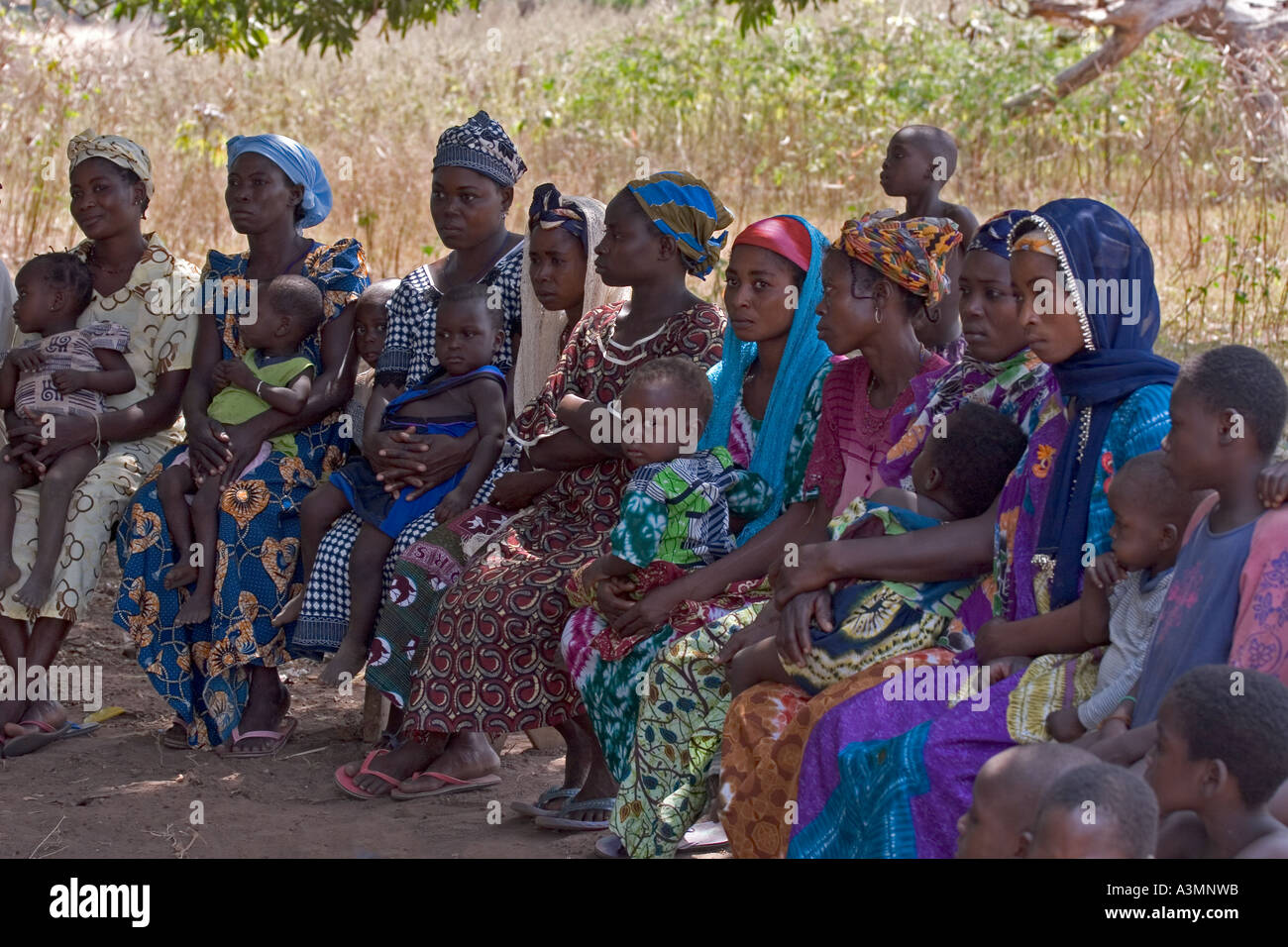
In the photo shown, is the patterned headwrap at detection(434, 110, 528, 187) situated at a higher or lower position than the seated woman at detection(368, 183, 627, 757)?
higher

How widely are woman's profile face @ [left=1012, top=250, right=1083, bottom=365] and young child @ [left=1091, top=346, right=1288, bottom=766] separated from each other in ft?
1.31

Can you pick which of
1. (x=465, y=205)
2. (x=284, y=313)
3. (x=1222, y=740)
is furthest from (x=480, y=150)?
(x=1222, y=740)

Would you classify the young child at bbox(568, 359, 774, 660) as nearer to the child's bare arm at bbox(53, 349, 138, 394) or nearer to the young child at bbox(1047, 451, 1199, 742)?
the young child at bbox(1047, 451, 1199, 742)

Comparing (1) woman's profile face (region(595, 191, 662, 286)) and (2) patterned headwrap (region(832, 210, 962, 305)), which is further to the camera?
(1) woman's profile face (region(595, 191, 662, 286))

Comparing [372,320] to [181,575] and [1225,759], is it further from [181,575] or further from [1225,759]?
[1225,759]

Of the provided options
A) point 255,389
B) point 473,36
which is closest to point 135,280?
point 255,389

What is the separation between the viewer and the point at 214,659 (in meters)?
4.93

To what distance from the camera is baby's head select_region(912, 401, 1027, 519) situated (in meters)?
3.38

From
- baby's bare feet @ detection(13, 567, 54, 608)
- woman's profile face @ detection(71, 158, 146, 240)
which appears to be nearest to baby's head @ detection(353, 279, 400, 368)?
woman's profile face @ detection(71, 158, 146, 240)

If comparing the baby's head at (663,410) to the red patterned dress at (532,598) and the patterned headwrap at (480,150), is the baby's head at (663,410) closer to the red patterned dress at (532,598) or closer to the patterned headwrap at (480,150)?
the red patterned dress at (532,598)

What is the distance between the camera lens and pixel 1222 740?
7.52 feet

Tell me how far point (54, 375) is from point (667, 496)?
2.51 m

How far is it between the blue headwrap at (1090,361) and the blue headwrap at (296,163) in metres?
2.95

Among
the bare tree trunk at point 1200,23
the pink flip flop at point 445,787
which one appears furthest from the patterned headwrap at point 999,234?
the bare tree trunk at point 1200,23
